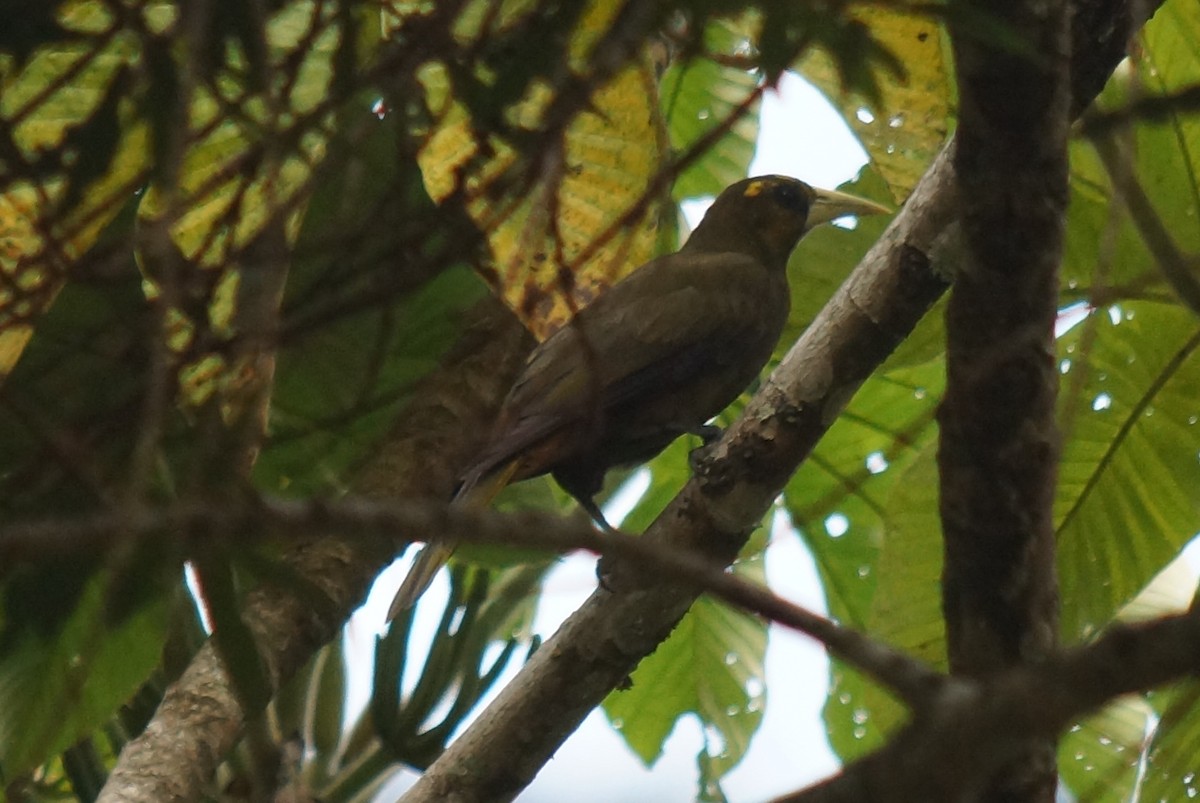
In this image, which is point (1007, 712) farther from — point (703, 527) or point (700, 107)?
point (700, 107)

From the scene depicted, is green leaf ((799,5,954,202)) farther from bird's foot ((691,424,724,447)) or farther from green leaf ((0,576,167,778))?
green leaf ((0,576,167,778))

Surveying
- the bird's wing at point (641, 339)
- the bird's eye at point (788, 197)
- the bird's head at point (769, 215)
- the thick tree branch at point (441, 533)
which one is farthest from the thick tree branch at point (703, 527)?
the bird's eye at point (788, 197)

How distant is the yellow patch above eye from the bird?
1.39 ft

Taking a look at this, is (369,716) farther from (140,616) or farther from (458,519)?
(458,519)

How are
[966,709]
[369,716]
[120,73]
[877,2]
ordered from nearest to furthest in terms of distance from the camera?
[966,709], [877,2], [120,73], [369,716]

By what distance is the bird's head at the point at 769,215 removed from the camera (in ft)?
14.7

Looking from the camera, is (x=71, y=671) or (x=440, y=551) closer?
(x=71, y=671)

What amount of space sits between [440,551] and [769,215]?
1.87 metres

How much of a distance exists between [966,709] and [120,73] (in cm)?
113

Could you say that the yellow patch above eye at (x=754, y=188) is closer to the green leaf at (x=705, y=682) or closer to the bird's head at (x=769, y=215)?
the bird's head at (x=769, y=215)

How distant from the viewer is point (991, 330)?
5.70 feet

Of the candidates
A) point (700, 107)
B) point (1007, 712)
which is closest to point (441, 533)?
point (1007, 712)

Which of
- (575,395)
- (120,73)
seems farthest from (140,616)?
(575,395)

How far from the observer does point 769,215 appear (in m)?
4.57
